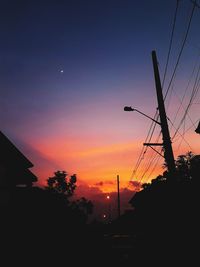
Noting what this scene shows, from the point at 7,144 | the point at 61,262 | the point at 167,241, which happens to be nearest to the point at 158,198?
the point at 167,241

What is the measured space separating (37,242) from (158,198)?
8.14 meters

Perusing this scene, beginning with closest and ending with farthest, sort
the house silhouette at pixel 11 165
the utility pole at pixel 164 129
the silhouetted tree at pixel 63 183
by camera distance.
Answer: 1. the utility pole at pixel 164 129
2. the house silhouette at pixel 11 165
3. the silhouetted tree at pixel 63 183

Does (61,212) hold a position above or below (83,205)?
below

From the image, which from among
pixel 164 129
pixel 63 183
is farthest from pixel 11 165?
pixel 63 183

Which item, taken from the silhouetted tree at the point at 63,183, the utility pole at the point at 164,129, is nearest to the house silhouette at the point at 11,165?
the utility pole at the point at 164,129

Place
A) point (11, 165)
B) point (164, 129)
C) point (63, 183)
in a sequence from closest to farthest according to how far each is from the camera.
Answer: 1. point (164, 129)
2. point (11, 165)
3. point (63, 183)

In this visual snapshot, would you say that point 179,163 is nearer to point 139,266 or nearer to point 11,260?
point 139,266

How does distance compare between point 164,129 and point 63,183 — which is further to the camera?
point 63,183

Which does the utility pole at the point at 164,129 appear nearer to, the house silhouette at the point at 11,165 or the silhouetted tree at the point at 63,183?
the house silhouette at the point at 11,165

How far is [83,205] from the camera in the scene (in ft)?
188

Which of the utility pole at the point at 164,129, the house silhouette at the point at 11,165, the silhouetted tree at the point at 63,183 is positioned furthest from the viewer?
the silhouetted tree at the point at 63,183

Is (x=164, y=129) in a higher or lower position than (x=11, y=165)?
higher

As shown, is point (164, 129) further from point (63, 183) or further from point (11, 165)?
point (63, 183)

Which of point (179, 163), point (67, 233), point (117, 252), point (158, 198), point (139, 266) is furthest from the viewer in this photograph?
point (179, 163)
